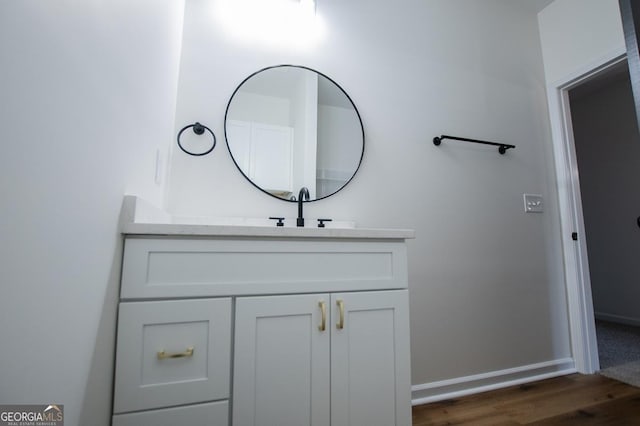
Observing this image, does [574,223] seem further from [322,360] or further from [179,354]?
[179,354]

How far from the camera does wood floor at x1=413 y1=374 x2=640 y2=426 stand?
1.24m

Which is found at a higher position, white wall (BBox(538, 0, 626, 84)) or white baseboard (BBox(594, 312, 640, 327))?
white wall (BBox(538, 0, 626, 84))

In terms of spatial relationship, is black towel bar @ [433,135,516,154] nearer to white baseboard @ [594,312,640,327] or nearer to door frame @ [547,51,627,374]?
door frame @ [547,51,627,374]

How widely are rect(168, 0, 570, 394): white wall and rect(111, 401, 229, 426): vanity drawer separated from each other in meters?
0.77

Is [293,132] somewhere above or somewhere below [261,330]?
above

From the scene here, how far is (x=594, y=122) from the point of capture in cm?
323

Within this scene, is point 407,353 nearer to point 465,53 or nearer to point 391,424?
point 391,424

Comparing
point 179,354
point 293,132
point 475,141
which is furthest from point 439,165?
point 179,354

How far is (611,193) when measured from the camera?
3.03 metres

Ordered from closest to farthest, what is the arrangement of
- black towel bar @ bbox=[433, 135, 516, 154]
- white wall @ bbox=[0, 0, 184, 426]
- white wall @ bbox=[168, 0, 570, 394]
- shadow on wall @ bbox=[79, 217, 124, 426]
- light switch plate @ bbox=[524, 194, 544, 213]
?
white wall @ bbox=[0, 0, 184, 426] < shadow on wall @ bbox=[79, 217, 124, 426] < white wall @ bbox=[168, 0, 570, 394] < black towel bar @ bbox=[433, 135, 516, 154] < light switch plate @ bbox=[524, 194, 544, 213]

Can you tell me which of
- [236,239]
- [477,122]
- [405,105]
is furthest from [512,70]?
[236,239]

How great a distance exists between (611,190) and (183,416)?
170 inches

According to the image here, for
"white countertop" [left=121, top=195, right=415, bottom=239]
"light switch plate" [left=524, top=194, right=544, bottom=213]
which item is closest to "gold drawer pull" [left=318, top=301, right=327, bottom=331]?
"white countertop" [left=121, top=195, right=415, bottom=239]

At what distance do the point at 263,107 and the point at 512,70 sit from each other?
1.77m
